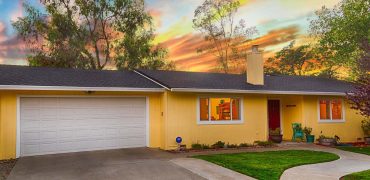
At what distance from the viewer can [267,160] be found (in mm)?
11688

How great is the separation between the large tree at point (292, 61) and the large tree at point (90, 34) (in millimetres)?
17538

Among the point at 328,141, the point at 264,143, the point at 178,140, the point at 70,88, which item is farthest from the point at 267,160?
the point at 70,88

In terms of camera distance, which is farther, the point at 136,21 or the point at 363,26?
the point at 363,26

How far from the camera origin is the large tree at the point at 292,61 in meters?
42.1

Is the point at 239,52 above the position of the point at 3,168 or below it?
above

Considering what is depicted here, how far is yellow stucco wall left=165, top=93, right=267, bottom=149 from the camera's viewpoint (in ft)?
47.2

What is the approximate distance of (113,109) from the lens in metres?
14.2

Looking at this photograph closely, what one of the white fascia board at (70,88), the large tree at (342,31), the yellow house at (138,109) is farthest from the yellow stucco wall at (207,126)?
the large tree at (342,31)

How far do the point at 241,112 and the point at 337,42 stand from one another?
25270 mm

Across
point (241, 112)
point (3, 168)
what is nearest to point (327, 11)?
point (241, 112)

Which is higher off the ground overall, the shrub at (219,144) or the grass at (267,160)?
the shrub at (219,144)

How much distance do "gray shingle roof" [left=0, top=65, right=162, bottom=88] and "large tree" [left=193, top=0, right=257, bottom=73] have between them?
21.7m

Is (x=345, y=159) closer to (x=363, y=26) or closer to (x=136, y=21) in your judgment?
(x=136, y=21)

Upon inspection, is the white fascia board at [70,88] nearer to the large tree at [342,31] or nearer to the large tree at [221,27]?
the large tree at [221,27]
